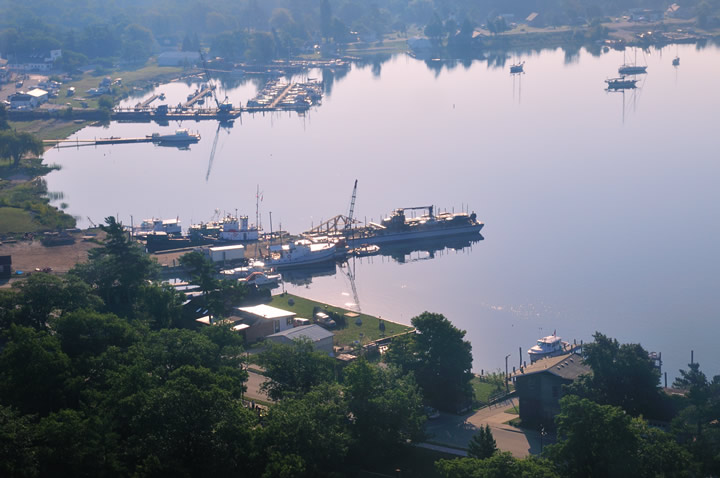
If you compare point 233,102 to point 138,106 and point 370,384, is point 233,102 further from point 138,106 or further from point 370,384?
point 370,384

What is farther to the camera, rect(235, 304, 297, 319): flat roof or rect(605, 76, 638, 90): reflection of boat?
rect(605, 76, 638, 90): reflection of boat

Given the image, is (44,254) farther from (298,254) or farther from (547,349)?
(547,349)

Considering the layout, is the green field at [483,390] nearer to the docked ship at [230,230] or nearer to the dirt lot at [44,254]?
the dirt lot at [44,254]

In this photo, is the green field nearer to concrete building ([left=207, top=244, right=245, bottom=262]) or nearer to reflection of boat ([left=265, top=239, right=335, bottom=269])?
reflection of boat ([left=265, top=239, right=335, bottom=269])

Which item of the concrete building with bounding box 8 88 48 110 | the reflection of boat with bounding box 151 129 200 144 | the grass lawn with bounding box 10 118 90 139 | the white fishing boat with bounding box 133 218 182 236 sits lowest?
the white fishing boat with bounding box 133 218 182 236

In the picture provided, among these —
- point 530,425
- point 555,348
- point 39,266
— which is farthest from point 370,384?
point 39,266

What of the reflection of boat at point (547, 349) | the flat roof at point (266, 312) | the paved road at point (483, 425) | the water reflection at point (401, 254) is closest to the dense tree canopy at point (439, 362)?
the paved road at point (483, 425)

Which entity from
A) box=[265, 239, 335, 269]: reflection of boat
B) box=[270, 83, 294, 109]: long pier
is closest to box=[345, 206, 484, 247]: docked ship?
box=[265, 239, 335, 269]: reflection of boat

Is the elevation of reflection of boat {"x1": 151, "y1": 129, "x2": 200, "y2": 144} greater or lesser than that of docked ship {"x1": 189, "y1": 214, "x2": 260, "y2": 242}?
greater
